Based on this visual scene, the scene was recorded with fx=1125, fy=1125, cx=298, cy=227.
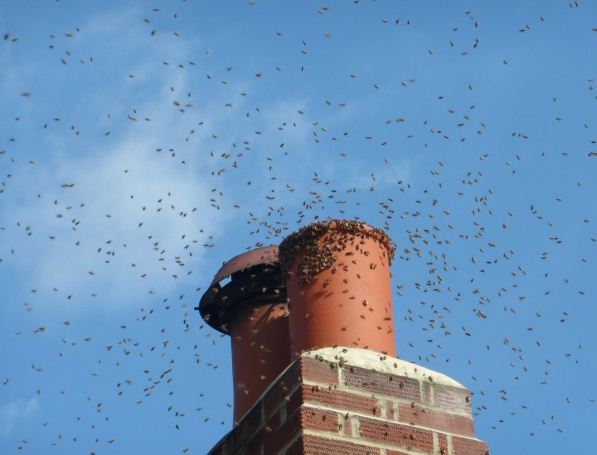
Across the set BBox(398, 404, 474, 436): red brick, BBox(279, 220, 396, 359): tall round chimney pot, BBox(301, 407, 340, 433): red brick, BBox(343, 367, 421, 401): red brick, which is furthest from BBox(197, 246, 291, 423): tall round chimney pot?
BBox(301, 407, 340, 433): red brick

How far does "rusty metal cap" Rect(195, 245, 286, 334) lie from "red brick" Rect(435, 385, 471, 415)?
67.5 inches

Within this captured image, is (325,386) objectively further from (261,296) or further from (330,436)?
(261,296)

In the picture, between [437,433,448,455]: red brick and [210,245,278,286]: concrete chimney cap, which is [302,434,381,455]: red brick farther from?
[210,245,278,286]: concrete chimney cap

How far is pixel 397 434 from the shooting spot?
6031 mm

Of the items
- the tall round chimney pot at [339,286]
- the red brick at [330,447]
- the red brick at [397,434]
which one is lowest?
the red brick at [330,447]

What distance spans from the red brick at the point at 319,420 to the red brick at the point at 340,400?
62 millimetres

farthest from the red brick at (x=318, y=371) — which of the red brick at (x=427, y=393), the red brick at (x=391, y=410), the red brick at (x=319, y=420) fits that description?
the red brick at (x=427, y=393)

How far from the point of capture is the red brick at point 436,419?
6.16 metres

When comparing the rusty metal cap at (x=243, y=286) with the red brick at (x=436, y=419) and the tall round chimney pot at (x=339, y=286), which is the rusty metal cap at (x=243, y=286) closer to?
the tall round chimney pot at (x=339, y=286)

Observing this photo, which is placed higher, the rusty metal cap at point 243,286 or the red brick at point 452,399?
the rusty metal cap at point 243,286

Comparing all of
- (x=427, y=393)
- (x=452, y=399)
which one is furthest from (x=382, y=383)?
(x=452, y=399)

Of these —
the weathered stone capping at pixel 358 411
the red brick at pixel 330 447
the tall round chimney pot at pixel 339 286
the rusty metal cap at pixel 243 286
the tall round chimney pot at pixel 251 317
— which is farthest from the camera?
the rusty metal cap at pixel 243 286

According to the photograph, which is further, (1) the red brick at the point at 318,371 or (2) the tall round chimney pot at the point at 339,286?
(2) the tall round chimney pot at the point at 339,286

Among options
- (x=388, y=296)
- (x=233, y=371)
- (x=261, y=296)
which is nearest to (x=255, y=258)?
(x=261, y=296)
